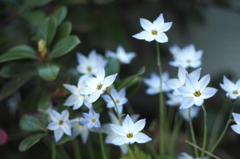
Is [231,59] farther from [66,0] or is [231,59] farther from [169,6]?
[66,0]

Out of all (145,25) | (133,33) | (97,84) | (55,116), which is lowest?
(133,33)

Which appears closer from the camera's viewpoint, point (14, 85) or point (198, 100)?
point (198, 100)

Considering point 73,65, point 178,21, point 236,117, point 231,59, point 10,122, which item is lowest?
point 10,122

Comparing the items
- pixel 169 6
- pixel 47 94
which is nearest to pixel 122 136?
pixel 47 94

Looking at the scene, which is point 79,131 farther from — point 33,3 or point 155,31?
point 33,3

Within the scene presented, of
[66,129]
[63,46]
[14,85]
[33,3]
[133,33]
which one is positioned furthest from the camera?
[133,33]

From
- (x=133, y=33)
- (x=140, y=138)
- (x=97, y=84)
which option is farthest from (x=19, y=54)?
(x=133, y=33)

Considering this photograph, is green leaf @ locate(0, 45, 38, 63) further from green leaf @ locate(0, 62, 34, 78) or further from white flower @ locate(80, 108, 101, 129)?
white flower @ locate(80, 108, 101, 129)
